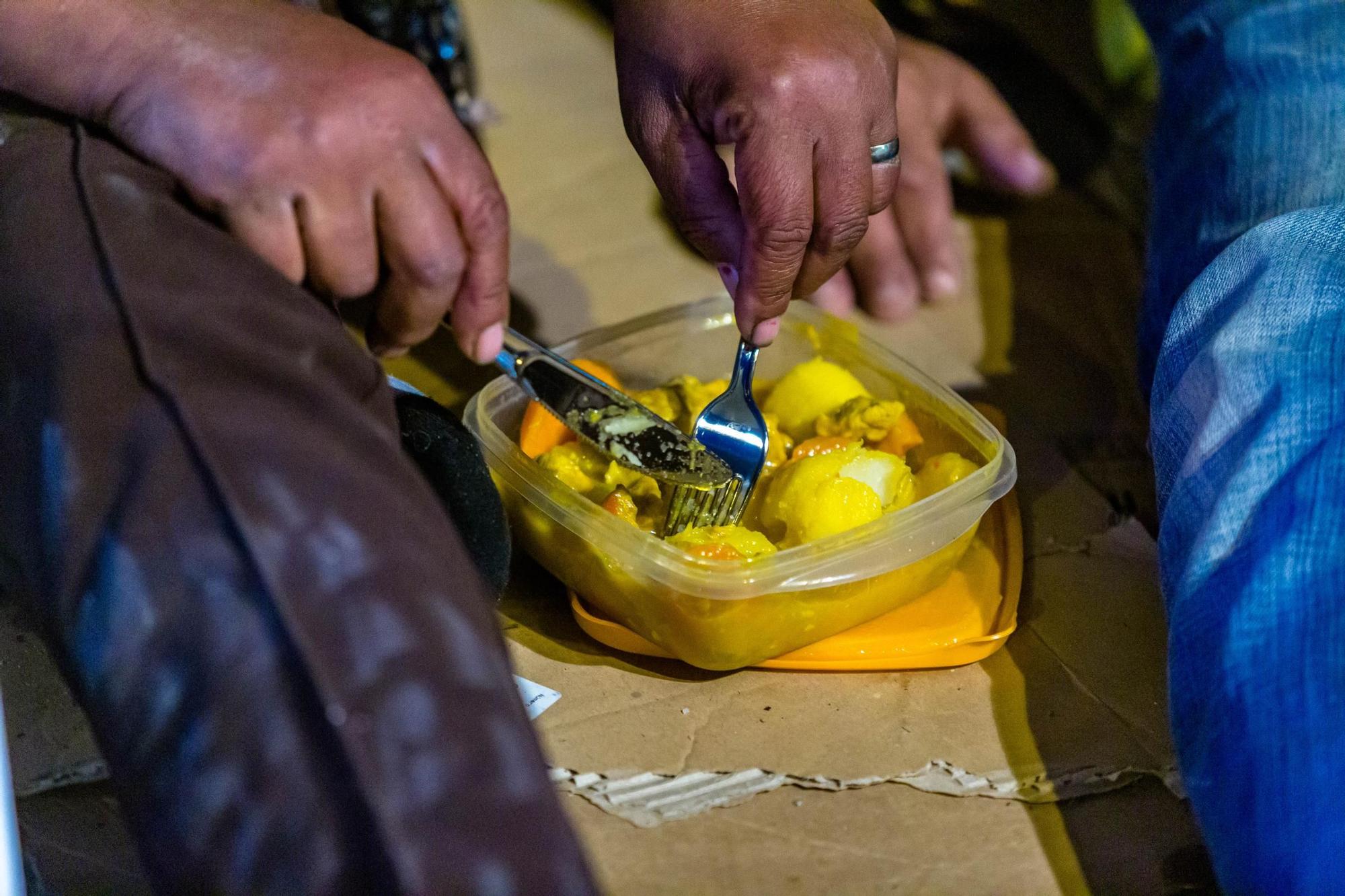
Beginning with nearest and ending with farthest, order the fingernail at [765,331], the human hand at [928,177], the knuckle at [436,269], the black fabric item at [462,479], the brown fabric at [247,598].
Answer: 1. the brown fabric at [247,598]
2. the knuckle at [436,269]
3. the black fabric item at [462,479]
4. the fingernail at [765,331]
5. the human hand at [928,177]

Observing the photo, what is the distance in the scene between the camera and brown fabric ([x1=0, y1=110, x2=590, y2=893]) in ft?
1.28

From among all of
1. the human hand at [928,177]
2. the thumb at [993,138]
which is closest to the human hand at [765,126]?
the human hand at [928,177]

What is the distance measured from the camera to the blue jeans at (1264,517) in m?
0.52

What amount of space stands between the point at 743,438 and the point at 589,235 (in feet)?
1.53

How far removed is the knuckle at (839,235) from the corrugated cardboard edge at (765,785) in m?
0.30

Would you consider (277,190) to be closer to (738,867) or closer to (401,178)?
(401,178)

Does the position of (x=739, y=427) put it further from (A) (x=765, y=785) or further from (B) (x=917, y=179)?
(B) (x=917, y=179)

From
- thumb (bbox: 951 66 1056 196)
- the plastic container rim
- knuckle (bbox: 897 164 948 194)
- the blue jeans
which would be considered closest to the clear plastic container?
the plastic container rim

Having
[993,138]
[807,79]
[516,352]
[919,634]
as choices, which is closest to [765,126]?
[807,79]

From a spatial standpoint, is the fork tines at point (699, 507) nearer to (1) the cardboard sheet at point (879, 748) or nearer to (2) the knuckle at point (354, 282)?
(1) the cardboard sheet at point (879, 748)

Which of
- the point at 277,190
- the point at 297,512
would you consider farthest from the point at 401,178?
the point at 297,512

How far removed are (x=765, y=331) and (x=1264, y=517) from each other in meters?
0.30

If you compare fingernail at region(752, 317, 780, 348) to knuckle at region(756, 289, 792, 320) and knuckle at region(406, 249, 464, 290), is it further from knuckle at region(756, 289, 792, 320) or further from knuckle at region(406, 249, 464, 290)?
knuckle at region(406, 249, 464, 290)

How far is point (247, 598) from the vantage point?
401 mm
